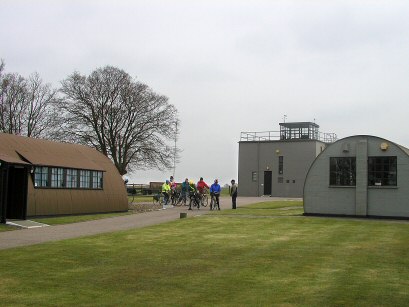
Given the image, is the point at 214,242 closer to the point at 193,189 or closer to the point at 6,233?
the point at 6,233

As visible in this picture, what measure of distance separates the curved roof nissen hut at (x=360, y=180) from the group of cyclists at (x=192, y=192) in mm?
5580

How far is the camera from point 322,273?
1070 cm

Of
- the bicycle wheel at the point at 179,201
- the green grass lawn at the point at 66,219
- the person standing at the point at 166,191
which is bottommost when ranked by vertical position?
the green grass lawn at the point at 66,219

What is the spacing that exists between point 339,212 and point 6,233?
15049mm

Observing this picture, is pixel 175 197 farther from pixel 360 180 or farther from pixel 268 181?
pixel 268 181


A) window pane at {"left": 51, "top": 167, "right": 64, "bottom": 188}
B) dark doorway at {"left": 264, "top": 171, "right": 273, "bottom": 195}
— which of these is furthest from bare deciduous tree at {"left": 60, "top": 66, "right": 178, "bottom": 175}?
window pane at {"left": 51, "top": 167, "right": 64, "bottom": 188}

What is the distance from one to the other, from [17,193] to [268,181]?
34.6 metres

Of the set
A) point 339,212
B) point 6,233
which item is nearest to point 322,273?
point 6,233

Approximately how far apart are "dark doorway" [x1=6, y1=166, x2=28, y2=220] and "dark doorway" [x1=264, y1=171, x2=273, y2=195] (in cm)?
3429

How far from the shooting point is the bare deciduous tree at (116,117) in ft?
160

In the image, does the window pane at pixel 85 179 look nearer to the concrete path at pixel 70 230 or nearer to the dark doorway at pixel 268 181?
the concrete path at pixel 70 230

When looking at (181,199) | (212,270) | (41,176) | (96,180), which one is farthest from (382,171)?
(212,270)

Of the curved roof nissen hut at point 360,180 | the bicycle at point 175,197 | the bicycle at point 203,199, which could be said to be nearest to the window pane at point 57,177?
the bicycle at point 203,199

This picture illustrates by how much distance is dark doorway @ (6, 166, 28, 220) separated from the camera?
22.5 meters
